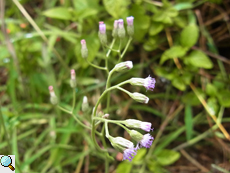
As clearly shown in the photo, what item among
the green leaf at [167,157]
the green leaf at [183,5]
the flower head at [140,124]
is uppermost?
the green leaf at [183,5]

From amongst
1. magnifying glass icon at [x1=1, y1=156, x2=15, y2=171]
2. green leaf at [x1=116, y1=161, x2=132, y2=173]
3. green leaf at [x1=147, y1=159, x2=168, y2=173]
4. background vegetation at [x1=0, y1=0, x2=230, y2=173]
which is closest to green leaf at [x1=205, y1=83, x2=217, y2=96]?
background vegetation at [x1=0, y1=0, x2=230, y2=173]

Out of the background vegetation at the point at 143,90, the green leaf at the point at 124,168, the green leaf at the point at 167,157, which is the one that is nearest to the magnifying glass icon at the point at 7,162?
the background vegetation at the point at 143,90

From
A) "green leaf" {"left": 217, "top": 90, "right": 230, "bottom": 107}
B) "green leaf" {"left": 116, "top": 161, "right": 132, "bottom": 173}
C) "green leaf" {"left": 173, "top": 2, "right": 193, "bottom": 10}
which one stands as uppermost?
"green leaf" {"left": 173, "top": 2, "right": 193, "bottom": 10}

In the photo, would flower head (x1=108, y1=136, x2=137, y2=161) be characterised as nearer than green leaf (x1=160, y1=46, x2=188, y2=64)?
Yes

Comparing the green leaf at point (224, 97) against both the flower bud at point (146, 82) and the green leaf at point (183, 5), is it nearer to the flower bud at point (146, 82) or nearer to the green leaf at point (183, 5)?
the green leaf at point (183, 5)

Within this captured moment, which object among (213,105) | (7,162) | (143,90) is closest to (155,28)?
(143,90)

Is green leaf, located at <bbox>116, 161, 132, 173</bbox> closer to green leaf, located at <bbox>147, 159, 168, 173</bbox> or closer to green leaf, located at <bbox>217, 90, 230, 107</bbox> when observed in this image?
green leaf, located at <bbox>147, 159, 168, 173</bbox>

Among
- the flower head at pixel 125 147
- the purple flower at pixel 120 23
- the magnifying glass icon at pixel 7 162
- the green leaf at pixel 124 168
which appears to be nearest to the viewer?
the flower head at pixel 125 147

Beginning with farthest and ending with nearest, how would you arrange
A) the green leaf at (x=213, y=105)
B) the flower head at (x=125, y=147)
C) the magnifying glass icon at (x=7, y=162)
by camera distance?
the green leaf at (x=213, y=105)
the magnifying glass icon at (x=7, y=162)
the flower head at (x=125, y=147)
